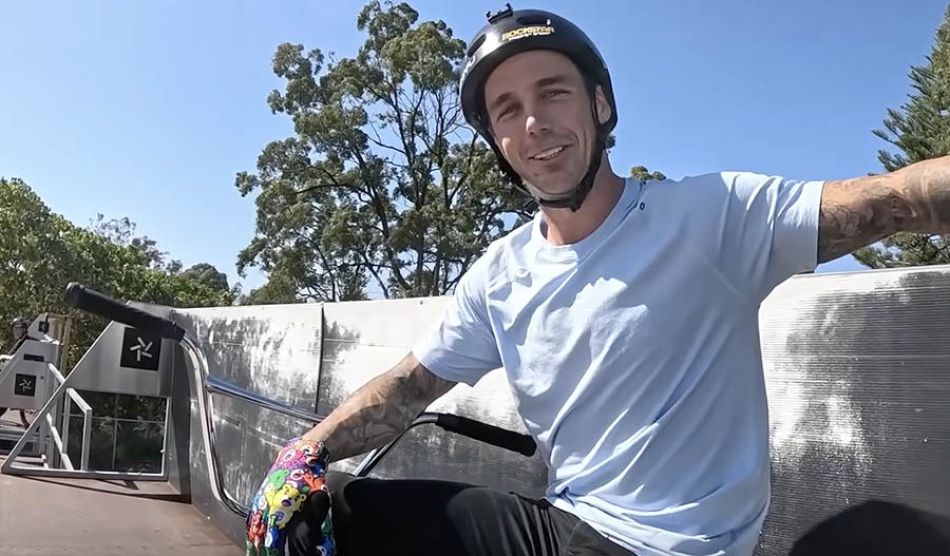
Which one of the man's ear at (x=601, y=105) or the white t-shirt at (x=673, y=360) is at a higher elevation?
the man's ear at (x=601, y=105)

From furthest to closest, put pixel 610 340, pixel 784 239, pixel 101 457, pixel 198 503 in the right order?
pixel 101 457, pixel 198 503, pixel 610 340, pixel 784 239

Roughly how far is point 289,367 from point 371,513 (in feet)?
8.35

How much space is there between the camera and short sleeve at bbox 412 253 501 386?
183 centimetres

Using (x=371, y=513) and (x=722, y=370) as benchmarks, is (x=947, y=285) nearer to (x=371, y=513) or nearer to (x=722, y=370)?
(x=722, y=370)

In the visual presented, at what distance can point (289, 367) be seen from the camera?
4.04 m

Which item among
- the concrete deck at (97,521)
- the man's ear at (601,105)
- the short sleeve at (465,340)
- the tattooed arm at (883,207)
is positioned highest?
the man's ear at (601,105)

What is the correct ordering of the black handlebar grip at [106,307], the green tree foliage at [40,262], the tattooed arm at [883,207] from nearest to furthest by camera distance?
the tattooed arm at [883,207]
the black handlebar grip at [106,307]
the green tree foliage at [40,262]

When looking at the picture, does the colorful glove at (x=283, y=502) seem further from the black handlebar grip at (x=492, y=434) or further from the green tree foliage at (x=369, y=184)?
the green tree foliage at (x=369, y=184)

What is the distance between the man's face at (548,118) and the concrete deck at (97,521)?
251 cm

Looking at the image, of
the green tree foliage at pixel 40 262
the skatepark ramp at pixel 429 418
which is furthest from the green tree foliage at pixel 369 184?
the skatepark ramp at pixel 429 418

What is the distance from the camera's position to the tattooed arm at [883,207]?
1219 mm

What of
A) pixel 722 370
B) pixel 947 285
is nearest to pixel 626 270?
pixel 722 370

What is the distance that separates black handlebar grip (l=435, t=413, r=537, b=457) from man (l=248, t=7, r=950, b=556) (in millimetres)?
227

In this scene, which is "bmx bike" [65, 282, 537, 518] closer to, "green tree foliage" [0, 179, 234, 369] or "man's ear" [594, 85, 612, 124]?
"man's ear" [594, 85, 612, 124]
